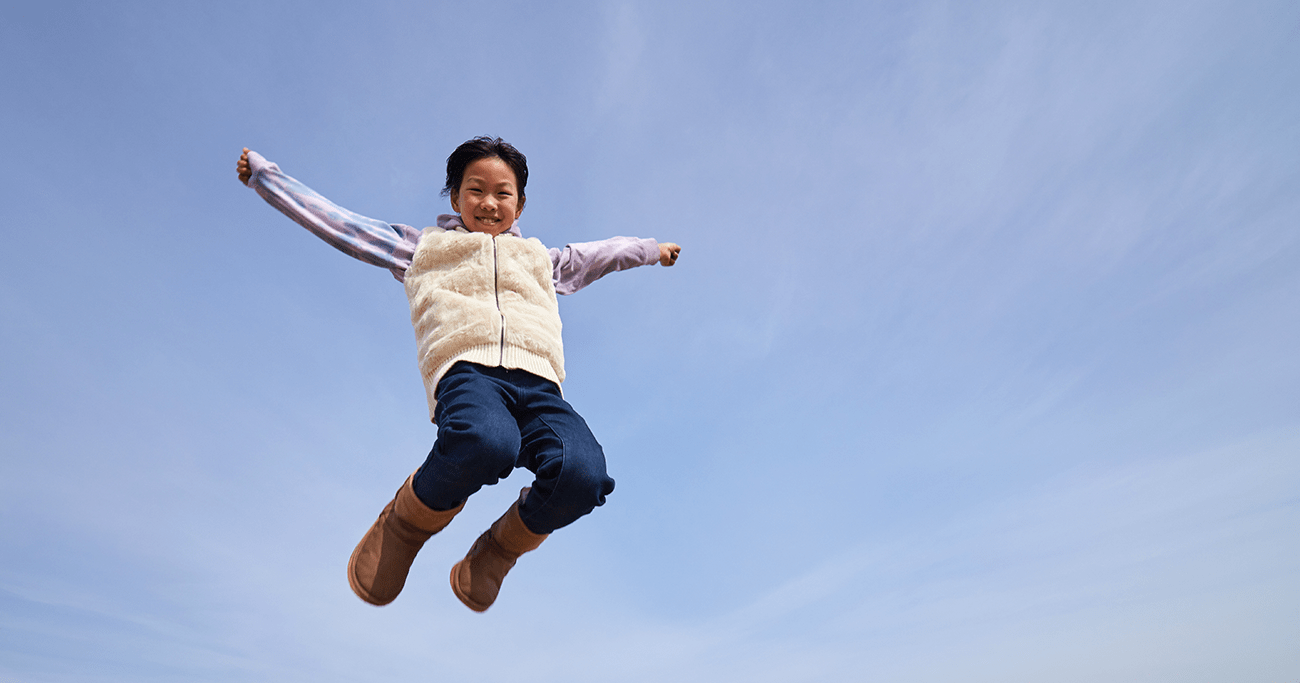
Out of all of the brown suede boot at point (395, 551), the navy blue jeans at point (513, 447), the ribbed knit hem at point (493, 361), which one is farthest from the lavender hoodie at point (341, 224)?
the brown suede boot at point (395, 551)

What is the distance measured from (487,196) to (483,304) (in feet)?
1.81

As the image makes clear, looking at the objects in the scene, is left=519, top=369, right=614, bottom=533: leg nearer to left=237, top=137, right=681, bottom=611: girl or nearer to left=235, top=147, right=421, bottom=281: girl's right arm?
left=237, top=137, right=681, bottom=611: girl

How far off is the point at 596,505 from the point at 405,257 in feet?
4.28

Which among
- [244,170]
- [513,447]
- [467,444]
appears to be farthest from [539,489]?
[244,170]

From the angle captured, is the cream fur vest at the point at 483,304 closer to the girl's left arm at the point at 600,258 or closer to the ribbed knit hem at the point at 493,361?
the ribbed knit hem at the point at 493,361

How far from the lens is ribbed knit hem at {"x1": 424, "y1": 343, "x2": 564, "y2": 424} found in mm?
2871

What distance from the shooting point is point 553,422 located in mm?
2852

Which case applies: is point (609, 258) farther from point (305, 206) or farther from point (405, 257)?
point (305, 206)

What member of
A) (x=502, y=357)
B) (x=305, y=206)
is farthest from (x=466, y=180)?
(x=502, y=357)

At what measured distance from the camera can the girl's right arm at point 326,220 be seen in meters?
3.25

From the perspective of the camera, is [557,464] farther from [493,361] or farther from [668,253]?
[668,253]

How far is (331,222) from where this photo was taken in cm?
328

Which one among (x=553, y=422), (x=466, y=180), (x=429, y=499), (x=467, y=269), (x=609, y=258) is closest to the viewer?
(x=429, y=499)

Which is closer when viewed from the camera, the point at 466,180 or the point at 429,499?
the point at 429,499
